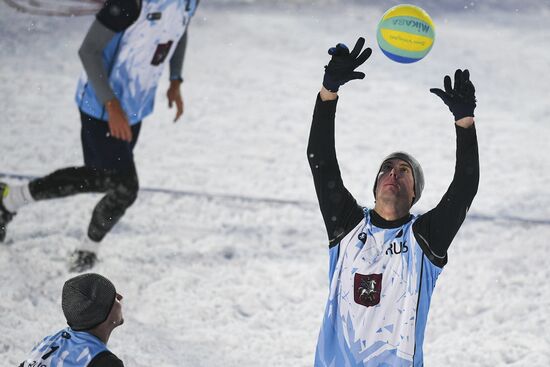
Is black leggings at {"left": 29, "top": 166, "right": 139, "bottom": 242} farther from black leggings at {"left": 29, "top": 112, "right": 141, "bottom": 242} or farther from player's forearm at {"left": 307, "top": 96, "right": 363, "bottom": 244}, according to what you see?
player's forearm at {"left": 307, "top": 96, "right": 363, "bottom": 244}

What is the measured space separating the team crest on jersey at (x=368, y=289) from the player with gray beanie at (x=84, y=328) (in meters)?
0.87

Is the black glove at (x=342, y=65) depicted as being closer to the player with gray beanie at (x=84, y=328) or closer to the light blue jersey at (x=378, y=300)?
the light blue jersey at (x=378, y=300)

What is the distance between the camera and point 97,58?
4.59 metres

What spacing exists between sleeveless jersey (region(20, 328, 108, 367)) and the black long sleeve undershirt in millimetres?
1004

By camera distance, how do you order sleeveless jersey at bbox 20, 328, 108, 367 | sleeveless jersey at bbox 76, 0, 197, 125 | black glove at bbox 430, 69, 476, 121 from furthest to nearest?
sleeveless jersey at bbox 76, 0, 197, 125
black glove at bbox 430, 69, 476, 121
sleeveless jersey at bbox 20, 328, 108, 367

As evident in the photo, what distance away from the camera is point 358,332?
120 inches

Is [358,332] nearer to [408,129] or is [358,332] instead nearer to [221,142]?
[221,142]

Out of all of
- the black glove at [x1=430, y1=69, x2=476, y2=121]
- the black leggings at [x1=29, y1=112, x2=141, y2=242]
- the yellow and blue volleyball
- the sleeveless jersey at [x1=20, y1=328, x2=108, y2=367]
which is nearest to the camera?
the sleeveless jersey at [x1=20, y1=328, x2=108, y2=367]

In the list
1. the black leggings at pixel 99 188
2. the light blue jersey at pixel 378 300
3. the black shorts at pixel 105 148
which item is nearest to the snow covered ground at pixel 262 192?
the black leggings at pixel 99 188

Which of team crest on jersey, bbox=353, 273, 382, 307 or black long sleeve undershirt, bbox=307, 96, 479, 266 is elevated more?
black long sleeve undershirt, bbox=307, 96, 479, 266

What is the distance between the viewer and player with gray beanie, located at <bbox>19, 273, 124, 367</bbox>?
2562 mm

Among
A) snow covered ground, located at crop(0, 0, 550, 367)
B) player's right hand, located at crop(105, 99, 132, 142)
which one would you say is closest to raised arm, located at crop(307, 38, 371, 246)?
snow covered ground, located at crop(0, 0, 550, 367)

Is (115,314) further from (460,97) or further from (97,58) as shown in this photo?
(97,58)

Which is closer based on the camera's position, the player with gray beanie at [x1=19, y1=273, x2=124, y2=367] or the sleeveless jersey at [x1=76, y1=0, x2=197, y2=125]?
the player with gray beanie at [x1=19, y1=273, x2=124, y2=367]
